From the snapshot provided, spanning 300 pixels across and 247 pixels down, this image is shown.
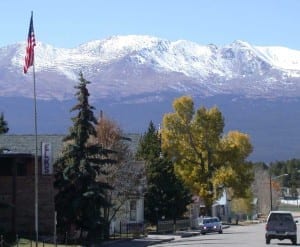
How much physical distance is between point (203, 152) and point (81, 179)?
36180 millimetres

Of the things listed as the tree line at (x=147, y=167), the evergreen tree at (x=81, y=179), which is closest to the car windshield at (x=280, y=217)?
the tree line at (x=147, y=167)

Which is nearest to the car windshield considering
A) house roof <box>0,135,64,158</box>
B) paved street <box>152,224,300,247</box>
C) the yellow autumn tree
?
paved street <box>152,224,300,247</box>

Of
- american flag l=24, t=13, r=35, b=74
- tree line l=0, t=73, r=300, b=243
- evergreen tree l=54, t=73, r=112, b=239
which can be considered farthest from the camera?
tree line l=0, t=73, r=300, b=243

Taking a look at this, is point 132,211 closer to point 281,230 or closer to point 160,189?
point 160,189

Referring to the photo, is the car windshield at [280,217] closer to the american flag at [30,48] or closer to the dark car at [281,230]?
the dark car at [281,230]

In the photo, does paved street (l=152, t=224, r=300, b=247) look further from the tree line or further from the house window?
the house window

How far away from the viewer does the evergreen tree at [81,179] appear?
1831 inches

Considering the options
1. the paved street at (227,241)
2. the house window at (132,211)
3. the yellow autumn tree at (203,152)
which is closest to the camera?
the paved street at (227,241)

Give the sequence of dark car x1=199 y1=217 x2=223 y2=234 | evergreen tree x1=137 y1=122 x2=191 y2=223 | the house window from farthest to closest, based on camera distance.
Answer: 1. dark car x1=199 y1=217 x2=223 y2=234
2. evergreen tree x1=137 y1=122 x2=191 y2=223
3. the house window

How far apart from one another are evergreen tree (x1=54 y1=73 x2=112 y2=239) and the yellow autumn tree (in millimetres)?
33563

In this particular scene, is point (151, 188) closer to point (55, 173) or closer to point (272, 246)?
point (55, 173)

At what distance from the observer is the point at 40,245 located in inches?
1672

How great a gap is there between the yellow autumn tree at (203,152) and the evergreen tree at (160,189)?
39.3 feet

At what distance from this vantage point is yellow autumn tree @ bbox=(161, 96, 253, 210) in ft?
268
